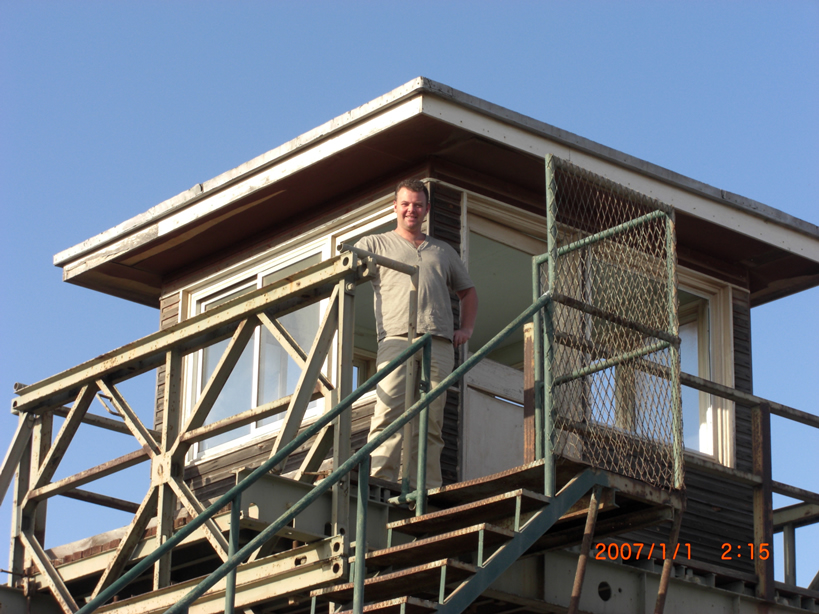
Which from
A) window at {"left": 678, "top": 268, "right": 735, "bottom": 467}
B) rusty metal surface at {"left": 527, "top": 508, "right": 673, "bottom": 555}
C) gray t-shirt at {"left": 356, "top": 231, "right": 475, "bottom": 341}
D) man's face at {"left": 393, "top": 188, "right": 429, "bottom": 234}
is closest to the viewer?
rusty metal surface at {"left": 527, "top": 508, "right": 673, "bottom": 555}

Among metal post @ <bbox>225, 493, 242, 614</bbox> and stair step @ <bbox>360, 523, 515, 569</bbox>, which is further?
stair step @ <bbox>360, 523, 515, 569</bbox>

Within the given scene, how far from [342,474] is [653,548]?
3.47 metres

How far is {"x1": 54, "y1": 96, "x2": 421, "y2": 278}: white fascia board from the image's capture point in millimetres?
10625

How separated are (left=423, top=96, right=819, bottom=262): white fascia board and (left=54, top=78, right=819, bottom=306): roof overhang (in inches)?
0.4

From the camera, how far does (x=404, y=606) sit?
23.4 ft

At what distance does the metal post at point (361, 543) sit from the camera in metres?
7.10

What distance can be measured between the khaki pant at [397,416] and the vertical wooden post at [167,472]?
1.36 meters

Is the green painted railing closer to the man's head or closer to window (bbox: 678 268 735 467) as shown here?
the man's head

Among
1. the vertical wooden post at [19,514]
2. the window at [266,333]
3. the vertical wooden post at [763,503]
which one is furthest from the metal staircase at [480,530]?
the window at [266,333]

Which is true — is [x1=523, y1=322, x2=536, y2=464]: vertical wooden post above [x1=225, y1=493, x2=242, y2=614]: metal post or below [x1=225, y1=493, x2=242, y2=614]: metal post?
above

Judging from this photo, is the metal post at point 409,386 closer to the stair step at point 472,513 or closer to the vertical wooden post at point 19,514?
the stair step at point 472,513

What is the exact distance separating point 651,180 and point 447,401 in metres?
2.81

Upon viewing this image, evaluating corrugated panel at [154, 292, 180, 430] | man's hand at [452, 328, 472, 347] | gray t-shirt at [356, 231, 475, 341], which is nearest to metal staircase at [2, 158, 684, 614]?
gray t-shirt at [356, 231, 475, 341]

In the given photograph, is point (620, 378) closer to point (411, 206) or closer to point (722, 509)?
point (411, 206)
